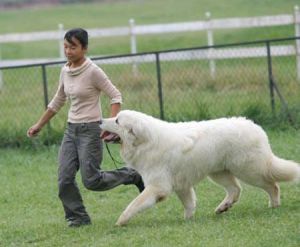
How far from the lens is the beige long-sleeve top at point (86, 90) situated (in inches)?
289

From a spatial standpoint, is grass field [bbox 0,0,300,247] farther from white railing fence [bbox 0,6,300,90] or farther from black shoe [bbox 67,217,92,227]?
white railing fence [bbox 0,6,300,90]

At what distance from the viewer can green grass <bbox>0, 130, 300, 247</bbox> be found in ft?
21.3

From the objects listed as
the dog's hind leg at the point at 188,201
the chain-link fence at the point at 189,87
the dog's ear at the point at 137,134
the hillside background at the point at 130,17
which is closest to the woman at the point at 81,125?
the dog's ear at the point at 137,134

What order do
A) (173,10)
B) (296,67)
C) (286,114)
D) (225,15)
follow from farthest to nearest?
(173,10) < (225,15) < (296,67) < (286,114)

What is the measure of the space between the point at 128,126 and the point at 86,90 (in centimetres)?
49

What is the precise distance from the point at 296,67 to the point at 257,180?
7152 mm

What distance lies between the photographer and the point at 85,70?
7344mm

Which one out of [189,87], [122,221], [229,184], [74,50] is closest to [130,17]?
[189,87]

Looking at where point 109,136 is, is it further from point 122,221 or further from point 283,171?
point 283,171

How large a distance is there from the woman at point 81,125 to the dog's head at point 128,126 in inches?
3.7

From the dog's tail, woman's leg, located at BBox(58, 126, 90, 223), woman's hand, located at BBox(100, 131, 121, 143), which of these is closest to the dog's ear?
woman's hand, located at BBox(100, 131, 121, 143)

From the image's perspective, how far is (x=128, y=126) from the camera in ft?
23.6

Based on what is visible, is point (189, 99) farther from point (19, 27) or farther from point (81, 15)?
point (81, 15)

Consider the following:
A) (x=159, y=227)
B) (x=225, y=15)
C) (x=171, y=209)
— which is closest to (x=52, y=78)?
(x=171, y=209)
